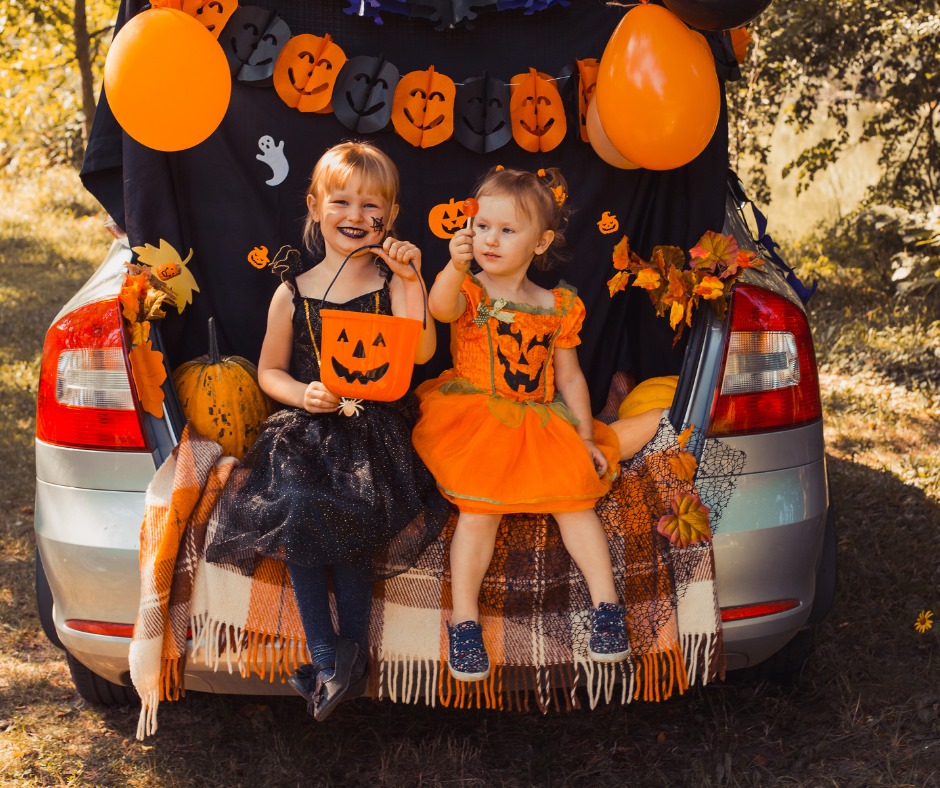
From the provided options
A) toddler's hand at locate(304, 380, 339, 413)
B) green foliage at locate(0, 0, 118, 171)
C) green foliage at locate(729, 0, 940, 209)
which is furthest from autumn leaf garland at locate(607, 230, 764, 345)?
green foliage at locate(0, 0, 118, 171)

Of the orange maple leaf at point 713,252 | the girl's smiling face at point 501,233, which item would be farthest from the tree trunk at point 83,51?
the orange maple leaf at point 713,252

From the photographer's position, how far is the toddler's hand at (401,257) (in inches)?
105

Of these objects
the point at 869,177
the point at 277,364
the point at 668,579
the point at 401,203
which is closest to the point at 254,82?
the point at 401,203

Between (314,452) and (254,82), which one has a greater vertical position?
(254,82)

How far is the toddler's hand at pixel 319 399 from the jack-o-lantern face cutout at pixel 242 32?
1049 millimetres

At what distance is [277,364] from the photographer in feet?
9.39

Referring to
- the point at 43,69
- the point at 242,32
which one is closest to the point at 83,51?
the point at 43,69

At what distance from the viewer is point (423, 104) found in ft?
10.3

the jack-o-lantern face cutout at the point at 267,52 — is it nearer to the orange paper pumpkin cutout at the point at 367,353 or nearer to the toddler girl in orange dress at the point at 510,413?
the toddler girl in orange dress at the point at 510,413

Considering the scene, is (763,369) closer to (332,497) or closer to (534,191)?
(534,191)

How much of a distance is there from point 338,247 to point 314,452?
2.05ft

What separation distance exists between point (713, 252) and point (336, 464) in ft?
3.60

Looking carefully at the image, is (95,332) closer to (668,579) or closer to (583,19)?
(668,579)

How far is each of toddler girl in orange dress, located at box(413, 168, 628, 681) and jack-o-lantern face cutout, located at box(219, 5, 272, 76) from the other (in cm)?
80
